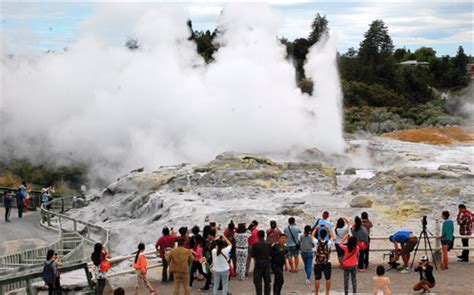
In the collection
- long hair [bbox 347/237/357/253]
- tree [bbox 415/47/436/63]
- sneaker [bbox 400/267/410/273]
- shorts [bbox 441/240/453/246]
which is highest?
tree [bbox 415/47/436/63]

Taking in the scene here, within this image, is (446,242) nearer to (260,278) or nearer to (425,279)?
(425,279)

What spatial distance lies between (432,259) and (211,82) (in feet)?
80.5

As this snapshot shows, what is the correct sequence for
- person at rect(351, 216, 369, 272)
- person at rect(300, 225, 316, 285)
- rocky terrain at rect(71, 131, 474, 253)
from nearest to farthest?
person at rect(300, 225, 316, 285)
person at rect(351, 216, 369, 272)
rocky terrain at rect(71, 131, 474, 253)

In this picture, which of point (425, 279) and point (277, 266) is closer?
point (277, 266)

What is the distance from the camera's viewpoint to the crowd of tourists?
37.6 ft

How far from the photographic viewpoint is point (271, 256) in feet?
38.2

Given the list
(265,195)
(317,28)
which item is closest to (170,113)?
(265,195)

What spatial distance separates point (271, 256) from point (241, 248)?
136 cm

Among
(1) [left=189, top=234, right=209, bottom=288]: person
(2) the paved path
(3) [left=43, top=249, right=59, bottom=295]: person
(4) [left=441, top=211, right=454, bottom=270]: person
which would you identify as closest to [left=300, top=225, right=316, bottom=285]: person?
(1) [left=189, top=234, right=209, bottom=288]: person

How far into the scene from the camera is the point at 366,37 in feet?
287

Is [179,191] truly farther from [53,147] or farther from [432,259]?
[53,147]

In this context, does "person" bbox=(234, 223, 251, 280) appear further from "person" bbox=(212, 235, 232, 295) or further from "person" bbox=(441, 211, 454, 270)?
"person" bbox=(441, 211, 454, 270)

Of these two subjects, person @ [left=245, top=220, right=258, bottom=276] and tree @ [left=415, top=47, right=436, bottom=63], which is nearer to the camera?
person @ [left=245, top=220, right=258, bottom=276]

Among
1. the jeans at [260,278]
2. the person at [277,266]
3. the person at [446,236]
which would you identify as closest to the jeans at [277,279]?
the person at [277,266]
